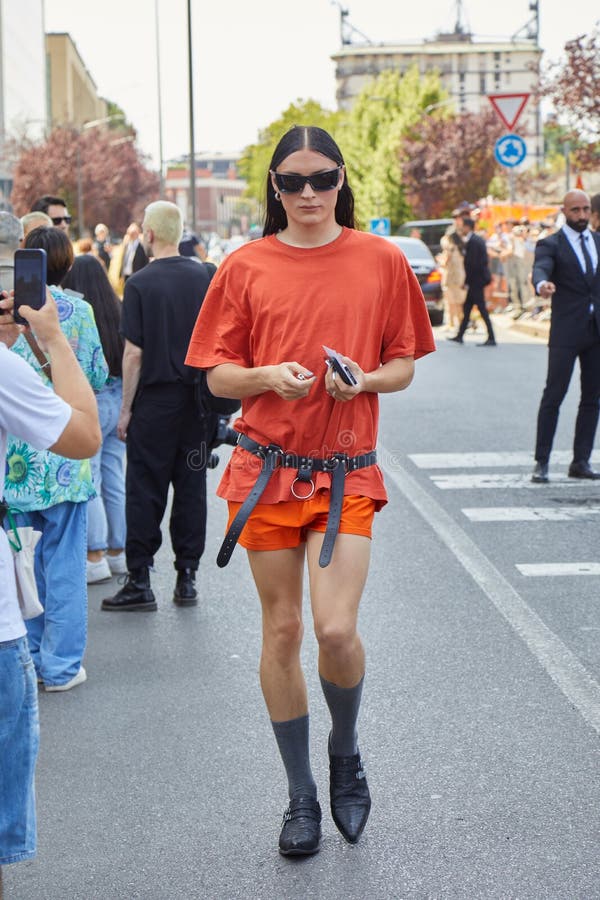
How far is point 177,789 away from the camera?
4.73 metres

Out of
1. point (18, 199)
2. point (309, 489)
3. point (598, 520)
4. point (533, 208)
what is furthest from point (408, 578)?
point (18, 199)

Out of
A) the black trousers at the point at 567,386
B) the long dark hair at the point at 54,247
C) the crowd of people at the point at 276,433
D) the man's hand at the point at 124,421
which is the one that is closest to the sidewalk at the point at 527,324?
the black trousers at the point at 567,386

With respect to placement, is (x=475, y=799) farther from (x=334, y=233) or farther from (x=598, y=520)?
(x=598, y=520)

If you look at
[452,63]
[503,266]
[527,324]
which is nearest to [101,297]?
[527,324]

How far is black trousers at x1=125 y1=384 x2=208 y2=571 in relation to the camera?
7215 mm

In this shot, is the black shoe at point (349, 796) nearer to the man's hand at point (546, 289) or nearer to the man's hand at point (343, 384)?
the man's hand at point (343, 384)

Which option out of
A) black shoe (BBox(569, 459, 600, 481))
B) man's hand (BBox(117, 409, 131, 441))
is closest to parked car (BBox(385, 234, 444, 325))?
black shoe (BBox(569, 459, 600, 481))

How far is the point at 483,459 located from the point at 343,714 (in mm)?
7731

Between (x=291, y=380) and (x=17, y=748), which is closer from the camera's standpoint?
(x=17, y=748)

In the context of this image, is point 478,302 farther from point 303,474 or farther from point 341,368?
point 341,368

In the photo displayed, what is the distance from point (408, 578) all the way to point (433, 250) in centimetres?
3163

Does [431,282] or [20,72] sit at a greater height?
[20,72]

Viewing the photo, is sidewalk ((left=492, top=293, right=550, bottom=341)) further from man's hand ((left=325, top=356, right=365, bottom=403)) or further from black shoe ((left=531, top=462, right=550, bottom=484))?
man's hand ((left=325, top=356, right=365, bottom=403))

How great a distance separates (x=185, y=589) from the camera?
7.43 meters
